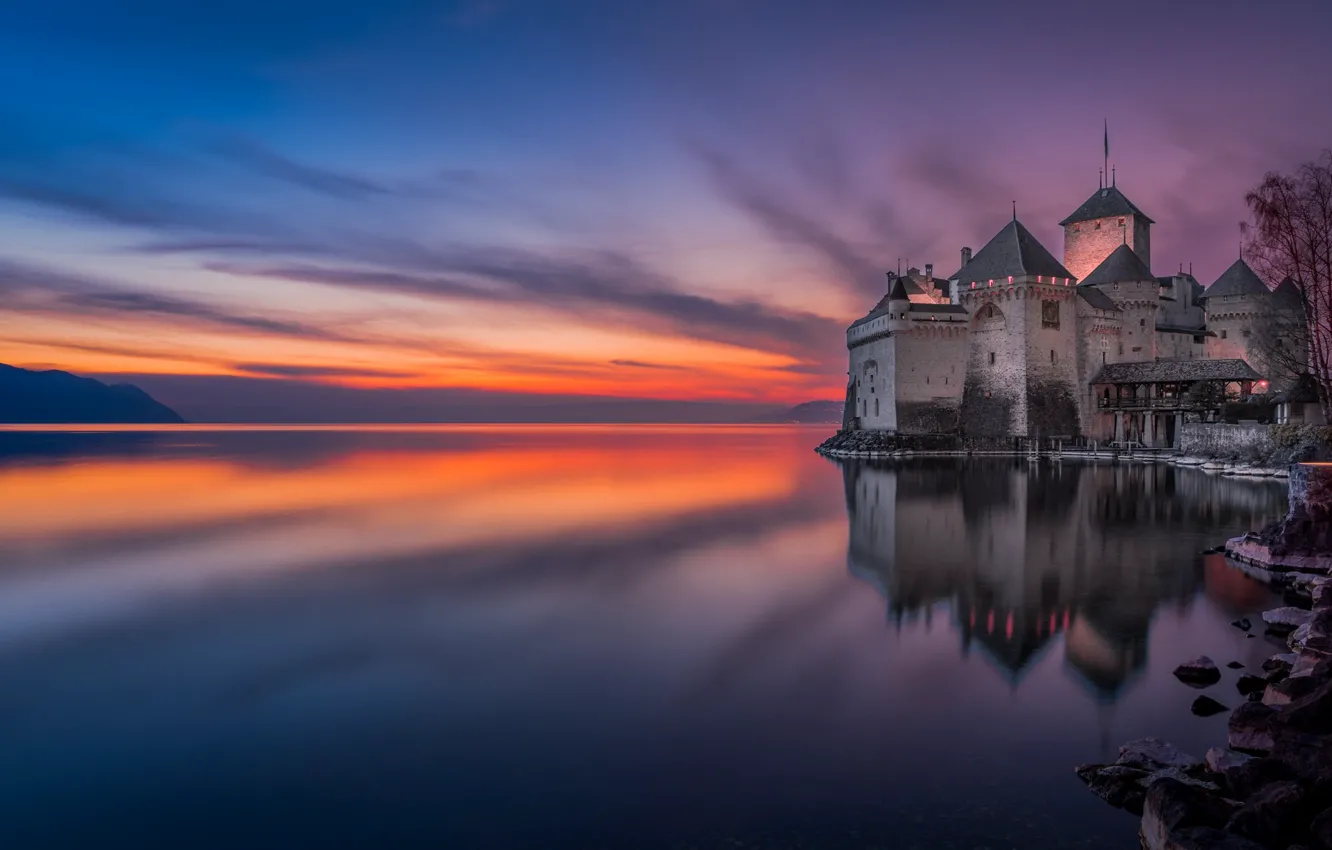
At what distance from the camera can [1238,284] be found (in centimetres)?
4522

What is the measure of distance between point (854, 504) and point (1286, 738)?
18.3m

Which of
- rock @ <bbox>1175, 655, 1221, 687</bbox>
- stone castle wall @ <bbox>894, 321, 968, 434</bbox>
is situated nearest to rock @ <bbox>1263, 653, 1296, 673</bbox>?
rock @ <bbox>1175, 655, 1221, 687</bbox>

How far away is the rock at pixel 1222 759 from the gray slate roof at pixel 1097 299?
136 ft

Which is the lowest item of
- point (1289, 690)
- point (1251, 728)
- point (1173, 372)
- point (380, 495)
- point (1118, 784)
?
point (380, 495)

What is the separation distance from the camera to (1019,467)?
111 ft

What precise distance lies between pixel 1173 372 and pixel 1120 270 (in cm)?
752

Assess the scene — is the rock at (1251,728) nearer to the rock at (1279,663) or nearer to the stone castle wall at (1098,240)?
the rock at (1279,663)

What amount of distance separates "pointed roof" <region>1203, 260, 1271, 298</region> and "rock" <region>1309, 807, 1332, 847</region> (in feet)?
169

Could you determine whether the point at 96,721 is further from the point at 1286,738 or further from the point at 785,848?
the point at 1286,738

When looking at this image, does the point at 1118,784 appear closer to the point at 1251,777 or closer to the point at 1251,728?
the point at 1251,777

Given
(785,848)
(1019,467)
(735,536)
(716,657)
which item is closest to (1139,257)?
(1019,467)

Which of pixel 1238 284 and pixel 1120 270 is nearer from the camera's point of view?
pixel 1120 270

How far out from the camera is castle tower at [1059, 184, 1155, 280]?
47344mm

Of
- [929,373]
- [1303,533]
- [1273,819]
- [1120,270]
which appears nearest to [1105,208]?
[1120,270]
